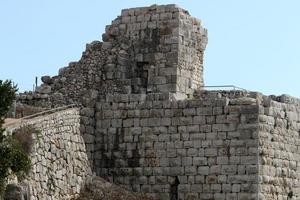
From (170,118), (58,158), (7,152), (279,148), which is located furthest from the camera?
(170,118)

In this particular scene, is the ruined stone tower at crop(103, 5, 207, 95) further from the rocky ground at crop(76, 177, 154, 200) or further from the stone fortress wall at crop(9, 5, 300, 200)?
the rocky ground at crop(76, 177, 154, 200)

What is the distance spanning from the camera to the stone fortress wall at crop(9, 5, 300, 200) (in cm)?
3084

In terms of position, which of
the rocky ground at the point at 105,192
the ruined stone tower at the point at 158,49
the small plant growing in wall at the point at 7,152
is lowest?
the rocky ground at the point at 105,192

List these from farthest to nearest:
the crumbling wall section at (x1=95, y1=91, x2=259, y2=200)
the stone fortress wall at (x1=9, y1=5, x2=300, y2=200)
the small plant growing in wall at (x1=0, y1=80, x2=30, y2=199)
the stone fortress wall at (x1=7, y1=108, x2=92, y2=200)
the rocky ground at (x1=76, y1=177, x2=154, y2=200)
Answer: the stone fortress wall at (x1=9, y1=5, x2=300, y2=200) → the crumbling wall section at (x1=95, y1=91, x2=259, y2=200) → the rocky ground at (x1=76, y1=177, x2=154, y2=200) → the stone fortress wall at (x1=7, y1=108, x2=92, y2=200) → the small plant growing in wall at (x1=0, y1=80, x2=30, y2=199)

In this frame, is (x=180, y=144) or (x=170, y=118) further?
(x=170, y=118)

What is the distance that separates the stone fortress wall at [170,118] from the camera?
3084 cm

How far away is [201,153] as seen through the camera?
31.3 meters

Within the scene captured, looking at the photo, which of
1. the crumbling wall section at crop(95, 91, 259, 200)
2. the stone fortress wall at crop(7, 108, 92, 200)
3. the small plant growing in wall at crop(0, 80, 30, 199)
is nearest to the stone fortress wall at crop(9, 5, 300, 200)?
the crumbling wall section at crop(95, 91, 259, 200)

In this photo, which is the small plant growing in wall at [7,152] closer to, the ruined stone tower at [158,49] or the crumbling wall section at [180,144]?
the crumbling wall section at [180,144]

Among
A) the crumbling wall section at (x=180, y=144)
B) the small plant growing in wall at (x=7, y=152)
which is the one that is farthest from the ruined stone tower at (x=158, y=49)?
the small plant growing in wall at (x=7, y=152)

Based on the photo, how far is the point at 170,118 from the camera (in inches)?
1254

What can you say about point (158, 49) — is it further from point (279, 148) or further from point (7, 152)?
point (7, 152)

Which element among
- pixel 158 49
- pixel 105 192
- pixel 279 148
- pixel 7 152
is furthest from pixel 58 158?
pixel 279 148

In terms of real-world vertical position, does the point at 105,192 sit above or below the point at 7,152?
below
